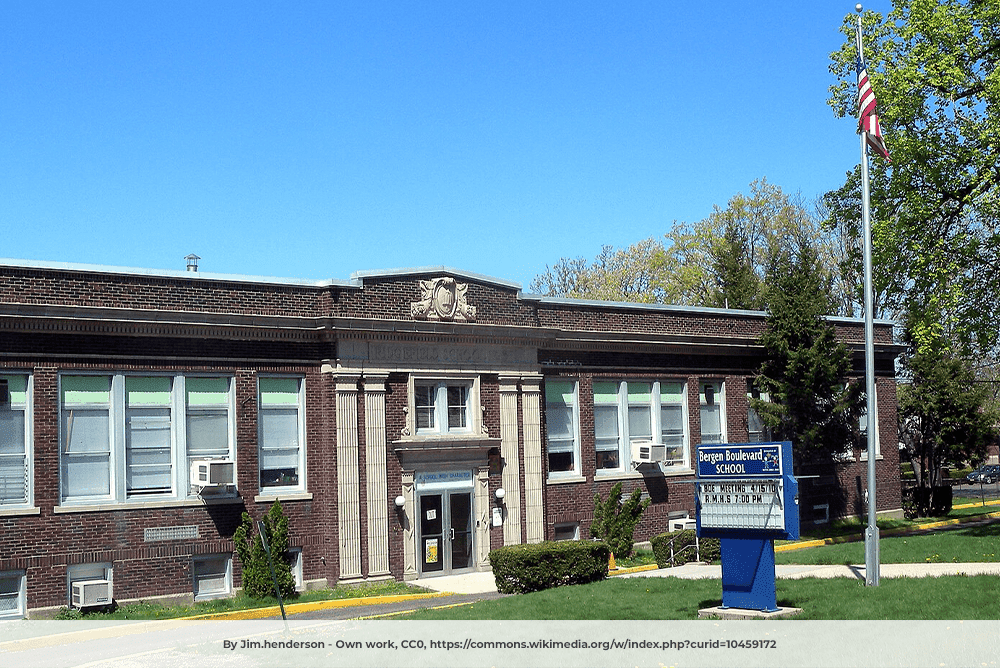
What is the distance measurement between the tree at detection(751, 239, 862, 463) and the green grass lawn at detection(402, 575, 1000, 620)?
571 inches

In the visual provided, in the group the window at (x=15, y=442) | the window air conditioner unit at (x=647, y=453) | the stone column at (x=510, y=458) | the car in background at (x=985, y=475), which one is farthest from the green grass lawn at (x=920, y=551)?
the car in background at (x=985, y=475)

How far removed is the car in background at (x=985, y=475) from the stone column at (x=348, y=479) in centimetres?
4727

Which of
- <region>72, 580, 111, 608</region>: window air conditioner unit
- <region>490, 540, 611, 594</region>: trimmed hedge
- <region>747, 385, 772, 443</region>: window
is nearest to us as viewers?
<region>72, 580, 111, 608</region>: window air conditioner unit

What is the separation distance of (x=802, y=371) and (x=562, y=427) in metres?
8.52

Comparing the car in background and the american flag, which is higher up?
the american flag

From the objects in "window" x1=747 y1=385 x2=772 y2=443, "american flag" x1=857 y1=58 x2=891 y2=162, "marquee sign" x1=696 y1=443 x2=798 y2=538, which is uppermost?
"american flag" x1=857 y1=58 x2=891 y2=162

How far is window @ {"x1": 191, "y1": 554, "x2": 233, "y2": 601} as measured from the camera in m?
23.6

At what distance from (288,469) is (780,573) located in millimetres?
11274

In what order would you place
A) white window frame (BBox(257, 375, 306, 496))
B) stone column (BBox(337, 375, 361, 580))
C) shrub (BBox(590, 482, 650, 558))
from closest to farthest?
white window frame (BBox(257, 375, 306, 496)), stone column (BBox(337, 375, 361, 580)), shrub (BBox(590, 482, 650, 558))

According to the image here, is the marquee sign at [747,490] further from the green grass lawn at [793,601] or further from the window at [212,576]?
the window at [212,576]

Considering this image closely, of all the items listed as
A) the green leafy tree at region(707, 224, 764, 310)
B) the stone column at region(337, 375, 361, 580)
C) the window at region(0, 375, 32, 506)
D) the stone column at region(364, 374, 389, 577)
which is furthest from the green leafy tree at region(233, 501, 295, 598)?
the green leafy tree at region(707, 224, 764, 310)

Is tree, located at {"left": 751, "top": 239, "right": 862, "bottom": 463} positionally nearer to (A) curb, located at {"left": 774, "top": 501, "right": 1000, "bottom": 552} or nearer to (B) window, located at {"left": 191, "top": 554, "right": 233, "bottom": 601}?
(A) curb, located at {"left": 774, "top": 501, "right": 1000, "bottom": 552}

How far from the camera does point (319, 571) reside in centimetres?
2506

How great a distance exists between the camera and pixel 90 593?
21609 millimetres
